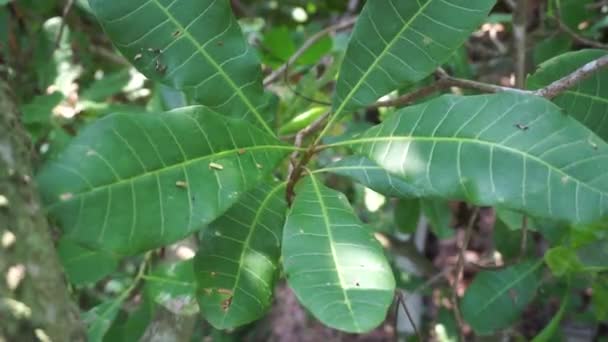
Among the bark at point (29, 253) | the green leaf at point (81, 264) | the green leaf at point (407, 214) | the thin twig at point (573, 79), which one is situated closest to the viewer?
the bark at point (29, 253)

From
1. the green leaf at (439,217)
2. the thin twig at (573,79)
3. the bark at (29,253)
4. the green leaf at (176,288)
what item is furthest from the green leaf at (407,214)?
the bark at (29,253)

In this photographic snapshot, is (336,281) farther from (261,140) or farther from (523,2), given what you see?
(523,2)

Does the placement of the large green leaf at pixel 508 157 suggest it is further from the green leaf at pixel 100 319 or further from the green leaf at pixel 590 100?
the green leaf at pixel 100 319

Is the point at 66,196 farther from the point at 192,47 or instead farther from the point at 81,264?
the point at 81,264

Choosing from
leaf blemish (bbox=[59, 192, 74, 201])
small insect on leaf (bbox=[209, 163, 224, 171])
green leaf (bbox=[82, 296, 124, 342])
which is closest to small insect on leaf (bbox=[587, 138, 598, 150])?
small insect on leaf (bbox=[209, 163, 224, 171])

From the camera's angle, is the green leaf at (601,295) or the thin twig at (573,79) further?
the green leaf at (601,295)

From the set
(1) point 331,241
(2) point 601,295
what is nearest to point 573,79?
(1) point 331,241

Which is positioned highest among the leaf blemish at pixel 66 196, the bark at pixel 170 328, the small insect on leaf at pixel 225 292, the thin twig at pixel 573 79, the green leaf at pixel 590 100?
the leaf blemish at pixel 66 196
